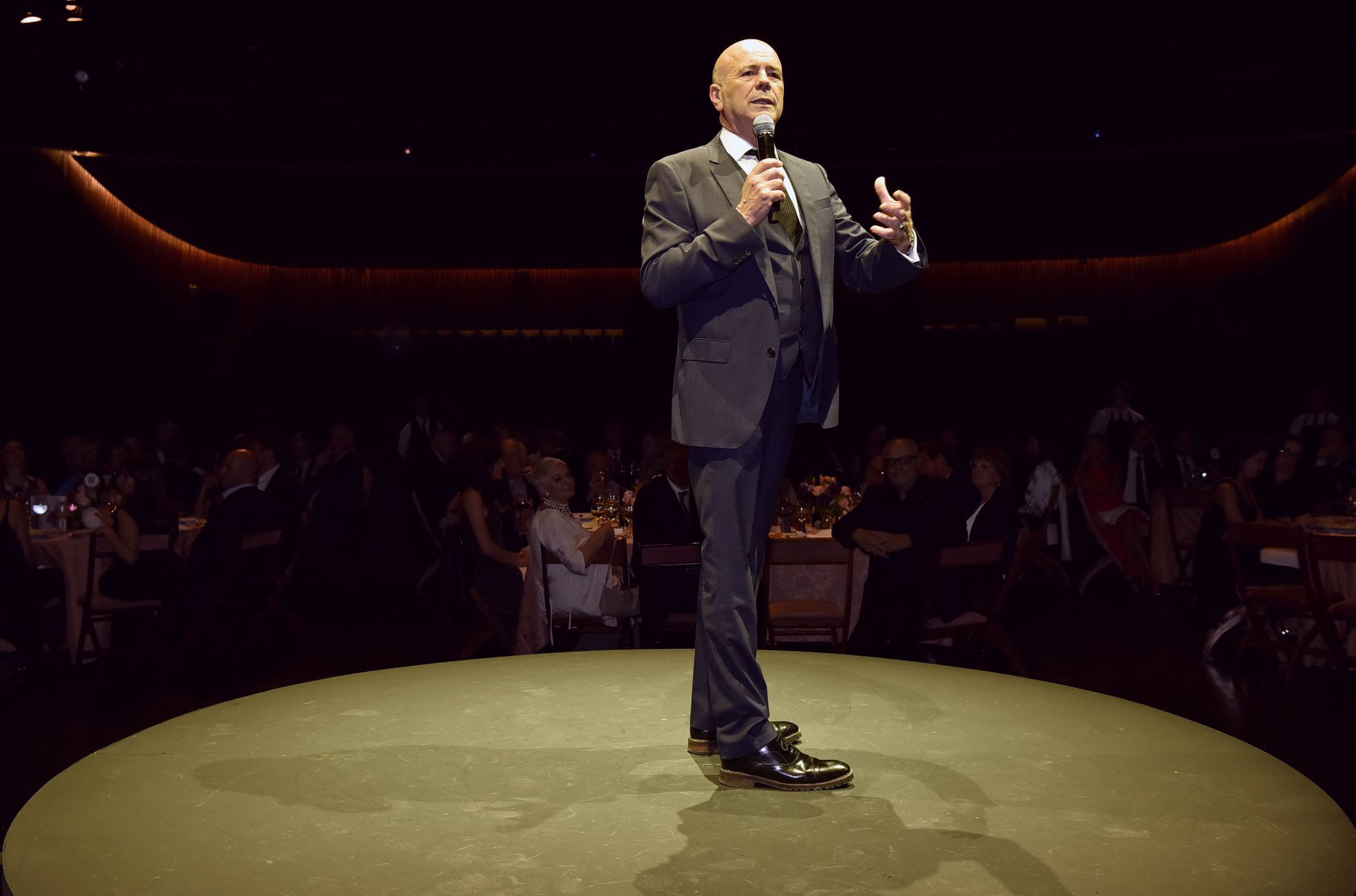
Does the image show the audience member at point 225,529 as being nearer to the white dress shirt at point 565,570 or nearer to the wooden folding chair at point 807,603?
the white dress shirt at point 565,570

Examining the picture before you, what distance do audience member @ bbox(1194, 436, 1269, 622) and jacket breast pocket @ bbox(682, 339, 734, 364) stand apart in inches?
187

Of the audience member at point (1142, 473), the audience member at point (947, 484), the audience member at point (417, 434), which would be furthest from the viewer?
the audience member at point (417, 434)

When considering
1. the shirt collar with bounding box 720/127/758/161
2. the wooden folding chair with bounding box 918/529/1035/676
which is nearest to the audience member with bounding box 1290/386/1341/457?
the wooden folding chair with bounding box 918/529/1035/676

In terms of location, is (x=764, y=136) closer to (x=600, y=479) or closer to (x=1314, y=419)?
(x=600, y=479)

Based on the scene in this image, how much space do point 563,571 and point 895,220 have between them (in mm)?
3374

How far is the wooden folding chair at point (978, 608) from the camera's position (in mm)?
5180

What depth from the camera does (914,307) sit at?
16.1 m

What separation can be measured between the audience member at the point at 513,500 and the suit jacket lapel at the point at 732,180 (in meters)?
3.11

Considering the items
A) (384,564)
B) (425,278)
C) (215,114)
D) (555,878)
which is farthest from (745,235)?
(425,278)

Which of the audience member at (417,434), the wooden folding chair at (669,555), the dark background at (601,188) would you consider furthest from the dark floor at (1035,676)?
the dark background at (601,188)

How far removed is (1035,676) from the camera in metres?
6.20

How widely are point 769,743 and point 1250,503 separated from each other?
17.7 ft

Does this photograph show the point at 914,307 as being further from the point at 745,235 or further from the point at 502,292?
the point at 745,235

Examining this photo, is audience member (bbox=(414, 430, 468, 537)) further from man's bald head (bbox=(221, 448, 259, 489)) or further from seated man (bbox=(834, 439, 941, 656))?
seated man (bbox=(834, 439, 941, 656))
